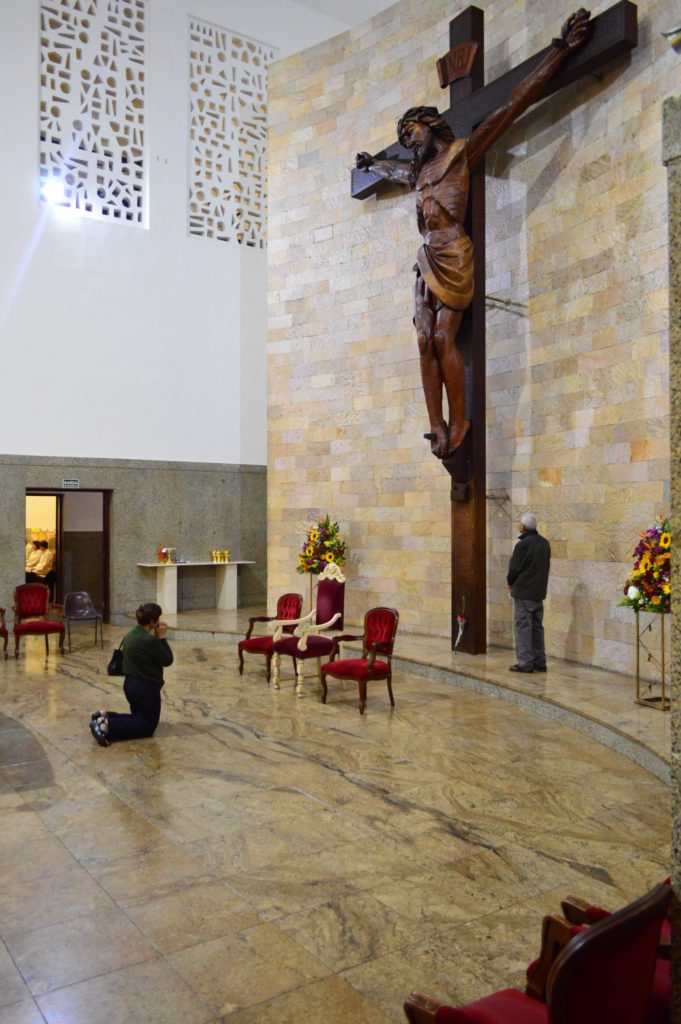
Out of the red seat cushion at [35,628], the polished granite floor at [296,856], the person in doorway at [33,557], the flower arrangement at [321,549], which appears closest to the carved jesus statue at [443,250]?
the flower arrangement at [321,549]

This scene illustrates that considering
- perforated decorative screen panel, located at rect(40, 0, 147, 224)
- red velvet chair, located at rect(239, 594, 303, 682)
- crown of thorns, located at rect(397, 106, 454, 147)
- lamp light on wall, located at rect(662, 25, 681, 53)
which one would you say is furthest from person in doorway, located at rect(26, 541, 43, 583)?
lamp light on wall, located at rect(662, 25, 681, 53)

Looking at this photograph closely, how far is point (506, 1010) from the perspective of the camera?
2285 millimetres

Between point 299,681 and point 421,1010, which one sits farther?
point 299,681

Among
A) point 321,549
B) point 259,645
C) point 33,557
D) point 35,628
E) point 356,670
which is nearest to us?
point 356,670

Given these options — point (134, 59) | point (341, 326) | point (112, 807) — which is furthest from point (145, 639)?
point (134, 59)

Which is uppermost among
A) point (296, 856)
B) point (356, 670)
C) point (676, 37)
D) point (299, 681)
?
point (676, 37)

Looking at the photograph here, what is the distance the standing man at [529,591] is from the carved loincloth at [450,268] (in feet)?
8.00

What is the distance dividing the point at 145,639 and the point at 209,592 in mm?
7769

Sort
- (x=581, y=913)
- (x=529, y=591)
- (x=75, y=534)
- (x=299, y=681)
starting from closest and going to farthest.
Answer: (x=581, y=913), (x=299, y=681), (x=529, y=591), (x=75, y=534)

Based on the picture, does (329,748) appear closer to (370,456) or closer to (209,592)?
(370,456)

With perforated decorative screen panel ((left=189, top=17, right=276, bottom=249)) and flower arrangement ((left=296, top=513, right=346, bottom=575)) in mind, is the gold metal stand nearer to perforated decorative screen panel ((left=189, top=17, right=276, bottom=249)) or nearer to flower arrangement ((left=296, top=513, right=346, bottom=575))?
flower arrangement ((left=296, top=513, right=346, bottom=575))

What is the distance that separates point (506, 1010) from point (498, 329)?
26.3 ft

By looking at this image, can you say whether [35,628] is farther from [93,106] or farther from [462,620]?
[93,106]

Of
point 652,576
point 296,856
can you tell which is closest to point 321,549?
point 652,576
